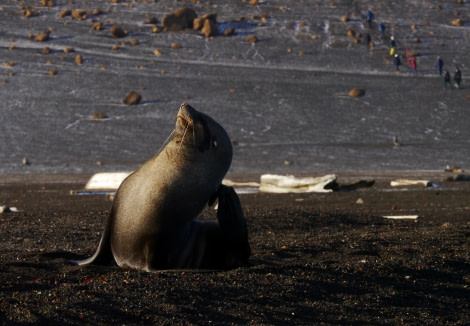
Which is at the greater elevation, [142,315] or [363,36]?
[142,315]

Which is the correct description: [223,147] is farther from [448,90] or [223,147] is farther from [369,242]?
[448,90]

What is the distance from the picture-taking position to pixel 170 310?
240 inches

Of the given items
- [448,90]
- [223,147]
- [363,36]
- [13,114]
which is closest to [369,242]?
[223,147]

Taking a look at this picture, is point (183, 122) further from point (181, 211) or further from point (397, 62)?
point (397, 62)

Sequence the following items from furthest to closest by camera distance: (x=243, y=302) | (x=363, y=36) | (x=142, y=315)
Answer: (x=363, y=36) → (x=243, y=302) → (x=142, y=315)

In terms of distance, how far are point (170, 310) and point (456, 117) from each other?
113ft

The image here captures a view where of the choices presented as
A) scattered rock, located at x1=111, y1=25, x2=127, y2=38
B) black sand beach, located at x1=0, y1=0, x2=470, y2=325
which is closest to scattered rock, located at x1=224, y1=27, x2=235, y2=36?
black sand beach, located at x1=0, y1=0, x2=470, y2=325

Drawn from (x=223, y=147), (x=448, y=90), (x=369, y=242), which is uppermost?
(x=223, y=147)

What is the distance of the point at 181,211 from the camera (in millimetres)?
7781

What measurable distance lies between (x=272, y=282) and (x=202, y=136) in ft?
4.75

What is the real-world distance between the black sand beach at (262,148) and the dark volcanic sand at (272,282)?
2 cm

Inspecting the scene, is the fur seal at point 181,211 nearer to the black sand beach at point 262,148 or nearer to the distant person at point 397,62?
the black sand beach at point 262,148

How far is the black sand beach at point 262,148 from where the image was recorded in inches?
261

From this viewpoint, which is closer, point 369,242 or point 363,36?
point 369,242
